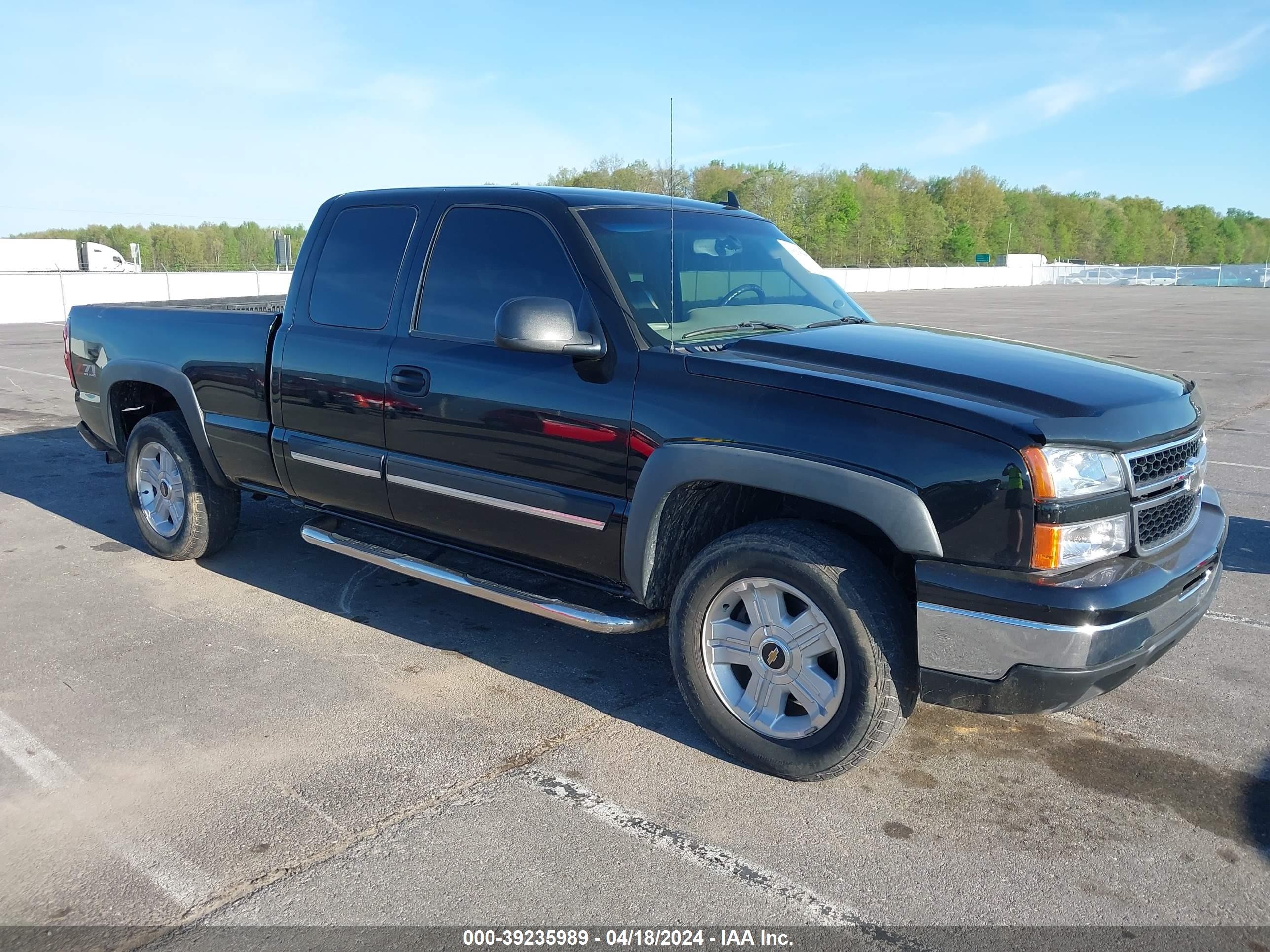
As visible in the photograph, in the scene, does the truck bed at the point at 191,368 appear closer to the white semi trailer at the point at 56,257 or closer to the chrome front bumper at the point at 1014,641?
the chrome front bumper at the point at 1014,641

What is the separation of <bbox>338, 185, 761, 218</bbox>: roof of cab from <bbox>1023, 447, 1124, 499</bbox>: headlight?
6.69 feet

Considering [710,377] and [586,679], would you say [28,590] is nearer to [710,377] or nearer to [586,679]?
[586,679]

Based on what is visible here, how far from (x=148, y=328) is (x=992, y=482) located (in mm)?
4601

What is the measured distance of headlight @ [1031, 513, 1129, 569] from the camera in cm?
280

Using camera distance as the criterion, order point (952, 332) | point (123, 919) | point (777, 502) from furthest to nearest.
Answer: point (952, 332), point (777, 502), point (123, 919)

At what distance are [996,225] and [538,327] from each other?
126m

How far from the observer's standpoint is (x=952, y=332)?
4363mm

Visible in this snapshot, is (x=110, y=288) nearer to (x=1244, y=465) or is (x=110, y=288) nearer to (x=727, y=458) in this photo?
(x=1244, y=465)

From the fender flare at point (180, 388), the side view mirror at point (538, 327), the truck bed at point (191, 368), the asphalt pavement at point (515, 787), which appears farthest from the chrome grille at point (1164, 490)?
the fender flare at point (180, 388)

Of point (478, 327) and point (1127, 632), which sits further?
point (478, 327)

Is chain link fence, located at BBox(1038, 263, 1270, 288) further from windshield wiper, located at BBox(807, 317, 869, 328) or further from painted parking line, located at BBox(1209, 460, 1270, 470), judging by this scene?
windshield wiper, located at BBox(807, 317, 869, 328)

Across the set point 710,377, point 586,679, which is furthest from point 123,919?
point 710,377

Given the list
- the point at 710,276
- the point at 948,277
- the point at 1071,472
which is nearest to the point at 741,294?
the point at 710,276

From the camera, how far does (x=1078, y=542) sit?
2861 mm
